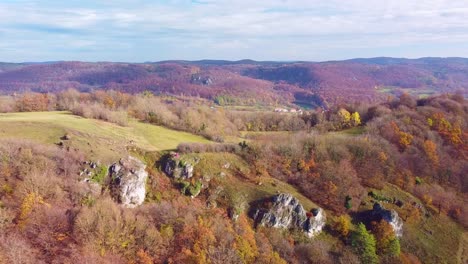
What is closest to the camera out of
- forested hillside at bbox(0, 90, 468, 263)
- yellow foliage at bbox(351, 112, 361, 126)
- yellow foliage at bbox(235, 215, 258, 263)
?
forested hillside at bbox(0, 90, 468, 263)

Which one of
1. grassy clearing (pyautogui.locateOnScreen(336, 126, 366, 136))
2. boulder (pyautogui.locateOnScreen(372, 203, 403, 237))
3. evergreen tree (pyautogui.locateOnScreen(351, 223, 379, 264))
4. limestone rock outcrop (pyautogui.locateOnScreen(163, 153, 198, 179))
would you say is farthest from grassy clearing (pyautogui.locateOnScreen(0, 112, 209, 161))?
grassy clearing (pyautogui.locateOnScreen(336, 126, 366, 136))

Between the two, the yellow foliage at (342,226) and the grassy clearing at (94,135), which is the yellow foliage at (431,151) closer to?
the yellow foliage at (342,226)

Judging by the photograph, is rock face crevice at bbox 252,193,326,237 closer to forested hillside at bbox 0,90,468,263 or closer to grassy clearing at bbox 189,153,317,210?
forested hillside at bbox 0,90,468,263

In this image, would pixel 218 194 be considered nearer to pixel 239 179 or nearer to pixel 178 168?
pixel 239 179

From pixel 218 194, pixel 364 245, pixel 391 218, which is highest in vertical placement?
pixel 218 194

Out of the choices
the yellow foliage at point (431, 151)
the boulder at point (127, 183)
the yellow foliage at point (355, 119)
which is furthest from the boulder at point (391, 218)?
the yellow foliage at point (355, 119)

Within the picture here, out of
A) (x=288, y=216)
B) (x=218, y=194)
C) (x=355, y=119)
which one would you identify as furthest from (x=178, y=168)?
(x=355, y=119)

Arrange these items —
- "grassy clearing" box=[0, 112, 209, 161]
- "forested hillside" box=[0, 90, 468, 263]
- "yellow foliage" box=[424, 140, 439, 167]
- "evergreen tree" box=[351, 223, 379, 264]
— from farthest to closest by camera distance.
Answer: "yellow foliage" box=[424, 140, 439, 167]
"grassy clearing" box=[0, 112, 209, 161]
"evergreen tree" box=[351, 223, 379, 264]
"forested hillside" box=[0, 90, 468, 263]
